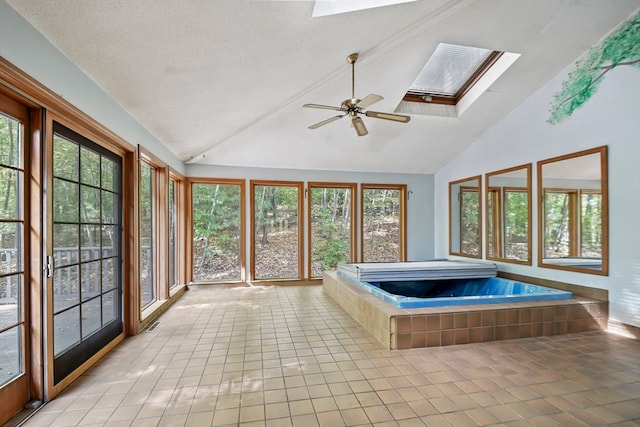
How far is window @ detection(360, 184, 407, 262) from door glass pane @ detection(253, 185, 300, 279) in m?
1.40

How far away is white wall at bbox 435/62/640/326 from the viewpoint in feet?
10.6

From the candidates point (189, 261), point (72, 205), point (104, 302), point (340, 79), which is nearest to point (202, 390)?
point (104, 302)

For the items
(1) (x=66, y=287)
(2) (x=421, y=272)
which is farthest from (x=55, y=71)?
(2) (x=421, y=272)

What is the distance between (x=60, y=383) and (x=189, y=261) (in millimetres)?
3411

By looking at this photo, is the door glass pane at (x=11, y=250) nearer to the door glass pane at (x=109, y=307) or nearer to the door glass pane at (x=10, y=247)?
the door glass pane at (x=10, y=247)

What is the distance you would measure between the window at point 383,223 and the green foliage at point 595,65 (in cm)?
301

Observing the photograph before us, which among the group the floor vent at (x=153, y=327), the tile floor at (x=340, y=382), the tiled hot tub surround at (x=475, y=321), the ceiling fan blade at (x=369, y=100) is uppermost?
the ceiling fan blade at (x=369, y=100)

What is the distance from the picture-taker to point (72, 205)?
2443 millimetres

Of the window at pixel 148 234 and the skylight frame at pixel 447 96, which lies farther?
the skylight frame at pixel 447 96

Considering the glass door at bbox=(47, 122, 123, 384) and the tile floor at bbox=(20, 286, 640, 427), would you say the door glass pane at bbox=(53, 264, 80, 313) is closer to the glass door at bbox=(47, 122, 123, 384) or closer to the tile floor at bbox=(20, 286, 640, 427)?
the glass door at bbox=(47, 122, 123, 384)

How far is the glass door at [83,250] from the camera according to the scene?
226cm

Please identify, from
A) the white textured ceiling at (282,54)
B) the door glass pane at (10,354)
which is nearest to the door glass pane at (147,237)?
the white textured ceiling at (282,54)

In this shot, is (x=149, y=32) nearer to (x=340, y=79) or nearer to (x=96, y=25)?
(x=96, y=25)

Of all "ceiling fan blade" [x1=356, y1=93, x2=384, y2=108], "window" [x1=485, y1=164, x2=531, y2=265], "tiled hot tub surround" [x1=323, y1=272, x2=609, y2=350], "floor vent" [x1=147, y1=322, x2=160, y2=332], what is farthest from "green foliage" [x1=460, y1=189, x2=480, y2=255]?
"floor vent" [x1=147, y1=322, x2=160, y2=332]
